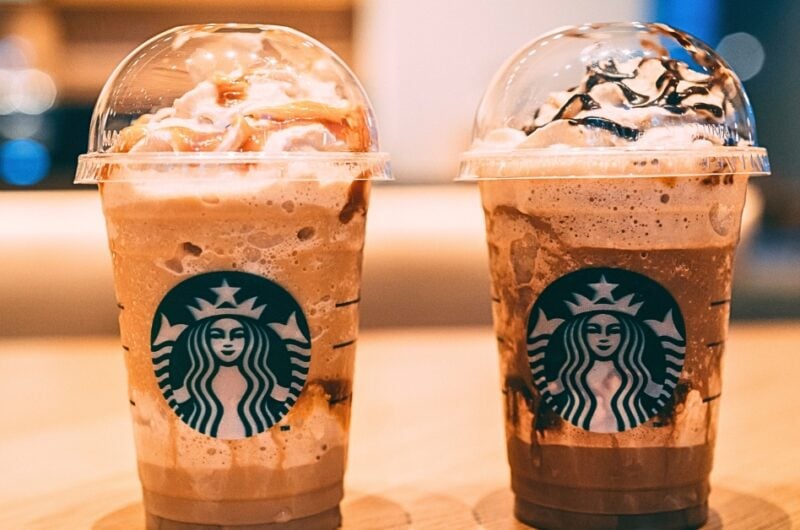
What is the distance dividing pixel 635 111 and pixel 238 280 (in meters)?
0.42

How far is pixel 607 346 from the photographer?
956mm

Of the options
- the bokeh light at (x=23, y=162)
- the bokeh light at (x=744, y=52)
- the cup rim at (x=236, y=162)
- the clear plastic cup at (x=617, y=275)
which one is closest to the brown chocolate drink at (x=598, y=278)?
the clear plastic cup at (x=617, y=275)

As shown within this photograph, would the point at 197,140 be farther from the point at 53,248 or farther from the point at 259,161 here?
the point at 53,248

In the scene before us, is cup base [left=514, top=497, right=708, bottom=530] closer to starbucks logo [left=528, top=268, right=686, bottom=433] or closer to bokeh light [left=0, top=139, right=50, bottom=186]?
starbucks logo [left=528, top=268, right=686, bottom=433]

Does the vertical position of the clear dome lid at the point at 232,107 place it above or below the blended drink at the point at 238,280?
above

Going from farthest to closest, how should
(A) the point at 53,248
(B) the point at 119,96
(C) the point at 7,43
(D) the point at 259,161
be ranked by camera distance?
(C) the point at 7,43, (A) the point at 53,248, (B) the point at 119,96, (D) the point at 259,161

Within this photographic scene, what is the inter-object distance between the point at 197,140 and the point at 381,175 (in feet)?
0.61

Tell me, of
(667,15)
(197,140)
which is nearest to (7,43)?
(667,15)

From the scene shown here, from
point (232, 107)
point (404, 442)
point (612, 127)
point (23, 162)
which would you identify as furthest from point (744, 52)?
point (232, 107)

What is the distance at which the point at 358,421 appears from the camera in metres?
1.42

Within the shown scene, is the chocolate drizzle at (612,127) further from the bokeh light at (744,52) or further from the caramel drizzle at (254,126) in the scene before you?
the bokeh light at (744,52)

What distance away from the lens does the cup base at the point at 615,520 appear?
3.22 feet

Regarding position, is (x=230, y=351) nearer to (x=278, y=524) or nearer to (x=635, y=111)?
(x=278, y=524)

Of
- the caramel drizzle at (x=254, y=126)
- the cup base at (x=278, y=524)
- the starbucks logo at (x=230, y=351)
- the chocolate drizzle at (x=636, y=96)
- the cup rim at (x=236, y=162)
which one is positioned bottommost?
the cup base at (x=278, y=524)
